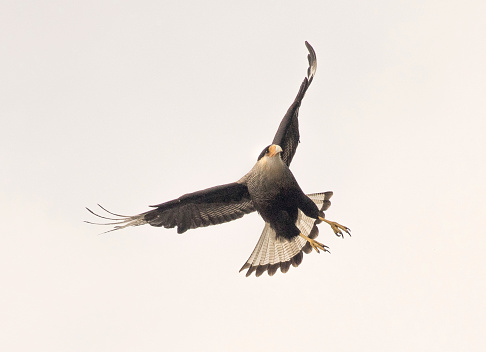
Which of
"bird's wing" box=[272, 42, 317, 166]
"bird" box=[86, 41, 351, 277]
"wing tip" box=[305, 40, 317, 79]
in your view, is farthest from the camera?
"wing tip" box=[305, 40, 317, 79]

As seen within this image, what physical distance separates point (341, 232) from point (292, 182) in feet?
4.04

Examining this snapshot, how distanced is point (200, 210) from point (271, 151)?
61.9 inches

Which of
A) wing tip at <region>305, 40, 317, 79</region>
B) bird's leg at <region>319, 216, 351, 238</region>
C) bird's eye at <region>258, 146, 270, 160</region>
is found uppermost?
wing tip at <region>305, 40, 317, 79</region>

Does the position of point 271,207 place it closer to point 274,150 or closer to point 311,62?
point 274,150

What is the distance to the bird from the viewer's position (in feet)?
32.9

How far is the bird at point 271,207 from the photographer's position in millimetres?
10016

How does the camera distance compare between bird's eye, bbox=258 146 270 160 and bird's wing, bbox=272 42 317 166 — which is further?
bird's wing, bbox=272 42 317 166

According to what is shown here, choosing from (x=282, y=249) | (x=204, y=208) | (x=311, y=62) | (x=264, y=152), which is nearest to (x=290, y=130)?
(x=264, y=152)

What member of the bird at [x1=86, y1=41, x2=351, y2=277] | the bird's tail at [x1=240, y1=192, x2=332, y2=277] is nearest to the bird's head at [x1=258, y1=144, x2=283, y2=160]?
the bird at [x1=86, y1=41, x2=351, y2=277]

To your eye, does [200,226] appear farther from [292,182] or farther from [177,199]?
[292,182]

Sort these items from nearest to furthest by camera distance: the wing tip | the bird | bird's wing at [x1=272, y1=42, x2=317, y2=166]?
1. the bird
2. bird's wing at [x1=272, y1=42, x2=317, y2=166]
3. the wing tip

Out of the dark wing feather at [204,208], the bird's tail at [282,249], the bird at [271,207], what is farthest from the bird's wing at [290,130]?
the bird's tail at [282,249]

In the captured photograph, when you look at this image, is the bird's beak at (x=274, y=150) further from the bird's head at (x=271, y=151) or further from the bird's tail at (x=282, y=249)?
the bird's tail at (x=282, y=249)

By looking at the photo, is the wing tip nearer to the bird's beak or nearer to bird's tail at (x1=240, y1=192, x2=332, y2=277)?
the bird's beak
